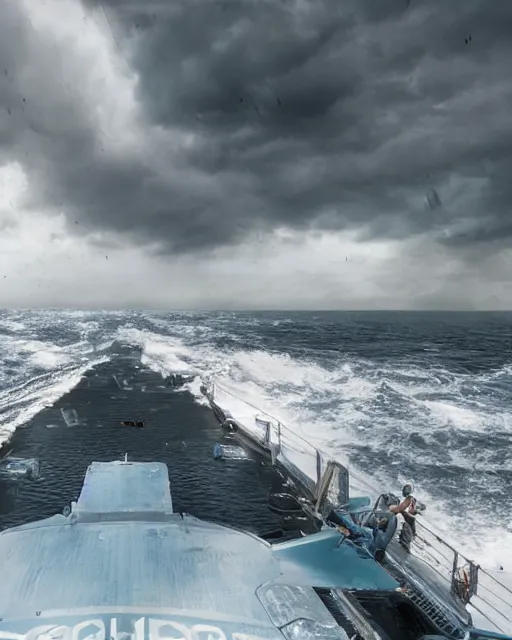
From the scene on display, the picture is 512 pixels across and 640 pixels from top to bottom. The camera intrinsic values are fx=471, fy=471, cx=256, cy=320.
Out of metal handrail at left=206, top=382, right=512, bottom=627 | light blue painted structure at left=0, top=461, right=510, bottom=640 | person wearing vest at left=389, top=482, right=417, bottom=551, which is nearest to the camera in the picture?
light blue painted structure at left=0, top=461, right=510, bottom=640

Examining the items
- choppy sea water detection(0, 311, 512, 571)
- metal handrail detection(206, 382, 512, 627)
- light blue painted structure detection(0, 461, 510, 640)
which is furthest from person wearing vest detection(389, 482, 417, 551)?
choppy sea water detection(0, 311, 512, 571)

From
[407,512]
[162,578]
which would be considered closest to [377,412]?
[407,512]

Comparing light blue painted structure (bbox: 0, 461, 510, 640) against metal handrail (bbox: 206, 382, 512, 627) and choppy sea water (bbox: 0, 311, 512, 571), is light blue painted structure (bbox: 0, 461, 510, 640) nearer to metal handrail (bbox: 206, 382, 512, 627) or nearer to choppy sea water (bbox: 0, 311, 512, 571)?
metal handrail (bbox: 206, 382, 512, 627)

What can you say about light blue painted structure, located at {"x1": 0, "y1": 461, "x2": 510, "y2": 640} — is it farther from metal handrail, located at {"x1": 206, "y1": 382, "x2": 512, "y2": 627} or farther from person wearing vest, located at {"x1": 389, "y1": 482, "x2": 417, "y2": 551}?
metal handrail, located at {"x1": 206, "y1": 382, "x2": 512, "y2": 627}

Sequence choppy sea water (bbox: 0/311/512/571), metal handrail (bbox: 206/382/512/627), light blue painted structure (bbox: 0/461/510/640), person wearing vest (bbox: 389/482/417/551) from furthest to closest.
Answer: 1. choppy sea water (bbox: 0/311/512/571)
2. person wearing vest (bbox: 389/482/417/551)
3. metal handrail (bbox: 206/382/512/627)
4. light blue painted structure (bbox: 0/461/510/640)

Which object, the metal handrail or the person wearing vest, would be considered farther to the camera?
the person wearing vest

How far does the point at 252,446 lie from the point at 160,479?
17.3m

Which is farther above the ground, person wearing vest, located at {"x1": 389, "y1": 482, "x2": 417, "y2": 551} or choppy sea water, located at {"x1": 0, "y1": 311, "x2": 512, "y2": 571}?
person wearing vest, located at {"x1": 389, "y1": 482, "x2": 417, "y2": 551}

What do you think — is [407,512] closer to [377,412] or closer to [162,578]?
[162,578]

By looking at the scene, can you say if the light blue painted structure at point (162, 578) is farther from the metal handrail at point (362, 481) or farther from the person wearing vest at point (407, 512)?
the metal handrail at point (362, 481)

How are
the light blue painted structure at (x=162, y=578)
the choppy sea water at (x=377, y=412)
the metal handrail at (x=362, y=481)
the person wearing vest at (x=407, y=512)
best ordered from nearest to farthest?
the light blue painted structure at (x=162, y=578) → the metal handrail at (x=362, y=481) → the person wearing vest at (x=407, y=512) → the choppy sea water at (x=377, y=412)

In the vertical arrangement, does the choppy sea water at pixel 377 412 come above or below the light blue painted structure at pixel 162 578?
below

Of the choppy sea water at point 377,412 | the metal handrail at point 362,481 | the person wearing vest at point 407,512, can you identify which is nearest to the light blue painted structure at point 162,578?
the person wearing vest at point 407,512

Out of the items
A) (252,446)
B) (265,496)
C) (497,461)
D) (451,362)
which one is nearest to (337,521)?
(265,496)
